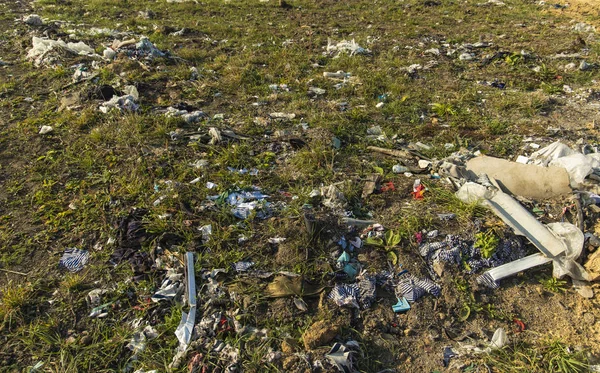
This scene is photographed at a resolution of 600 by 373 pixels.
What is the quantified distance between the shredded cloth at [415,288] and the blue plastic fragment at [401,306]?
3 cm

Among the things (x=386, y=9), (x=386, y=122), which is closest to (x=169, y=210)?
(x=386, y=122)

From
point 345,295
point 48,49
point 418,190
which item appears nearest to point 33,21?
point 48,49

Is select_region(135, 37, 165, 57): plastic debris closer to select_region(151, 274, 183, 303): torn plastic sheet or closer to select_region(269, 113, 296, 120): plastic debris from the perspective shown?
select_region(269, 113, 296, 120): plastic debris

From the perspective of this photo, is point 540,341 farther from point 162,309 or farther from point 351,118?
point 351,118

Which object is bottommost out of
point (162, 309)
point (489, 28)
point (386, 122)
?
point (162, 309)

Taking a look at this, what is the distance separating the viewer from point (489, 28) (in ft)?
26.0

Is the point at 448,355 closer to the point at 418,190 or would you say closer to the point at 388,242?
the point at 388,242

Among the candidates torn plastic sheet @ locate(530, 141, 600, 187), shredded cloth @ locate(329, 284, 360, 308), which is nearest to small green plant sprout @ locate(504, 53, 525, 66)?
torn plastic sheet @ locate(530, 141, 600, 187)

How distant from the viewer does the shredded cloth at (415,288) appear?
2.58m

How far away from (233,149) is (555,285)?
10.2 feet

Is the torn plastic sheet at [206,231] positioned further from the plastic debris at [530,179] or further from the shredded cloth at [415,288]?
the plastic debris at [530,179]

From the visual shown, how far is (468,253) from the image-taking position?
2824 millimetres

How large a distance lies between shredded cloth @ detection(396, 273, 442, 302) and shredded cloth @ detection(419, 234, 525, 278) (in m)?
0.11

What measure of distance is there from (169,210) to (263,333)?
146 centimetres
